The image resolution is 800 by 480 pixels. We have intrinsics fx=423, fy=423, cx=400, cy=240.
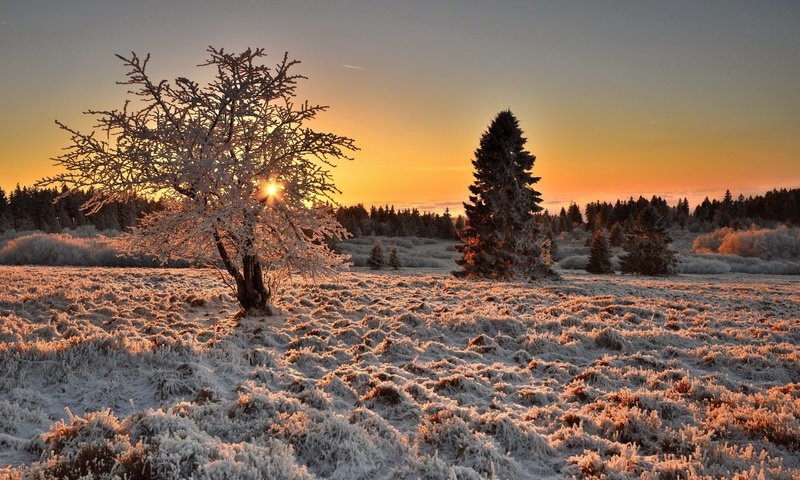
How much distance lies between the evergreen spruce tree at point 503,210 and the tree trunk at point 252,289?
19841 mm

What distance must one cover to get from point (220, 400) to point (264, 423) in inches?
49.5

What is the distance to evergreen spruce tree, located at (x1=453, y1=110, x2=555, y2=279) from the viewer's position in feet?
98.2

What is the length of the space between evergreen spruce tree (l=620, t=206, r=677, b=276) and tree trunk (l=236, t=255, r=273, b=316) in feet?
136

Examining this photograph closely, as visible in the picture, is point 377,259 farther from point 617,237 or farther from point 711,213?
point 711,213

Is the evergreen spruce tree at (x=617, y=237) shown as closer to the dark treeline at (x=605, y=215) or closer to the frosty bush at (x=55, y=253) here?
the dark treeline at (x=605, y=215)

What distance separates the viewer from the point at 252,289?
1342 cm

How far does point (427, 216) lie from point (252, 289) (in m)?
104

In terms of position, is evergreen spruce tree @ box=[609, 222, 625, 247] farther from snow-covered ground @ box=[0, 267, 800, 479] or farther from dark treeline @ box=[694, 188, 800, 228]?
snow-covered ground @ box=[0, 267, 800, 479]

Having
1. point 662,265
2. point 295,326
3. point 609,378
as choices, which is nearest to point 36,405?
point 295,326

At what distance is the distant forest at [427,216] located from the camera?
91044 mm

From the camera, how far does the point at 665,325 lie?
1373 cm

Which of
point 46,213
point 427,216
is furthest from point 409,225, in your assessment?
point 46,213

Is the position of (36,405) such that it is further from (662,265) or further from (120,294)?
(662,265)

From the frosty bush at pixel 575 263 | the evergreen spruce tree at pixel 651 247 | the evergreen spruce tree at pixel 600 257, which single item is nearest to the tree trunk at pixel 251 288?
the evergreen spruce tree at pixel 651 247
